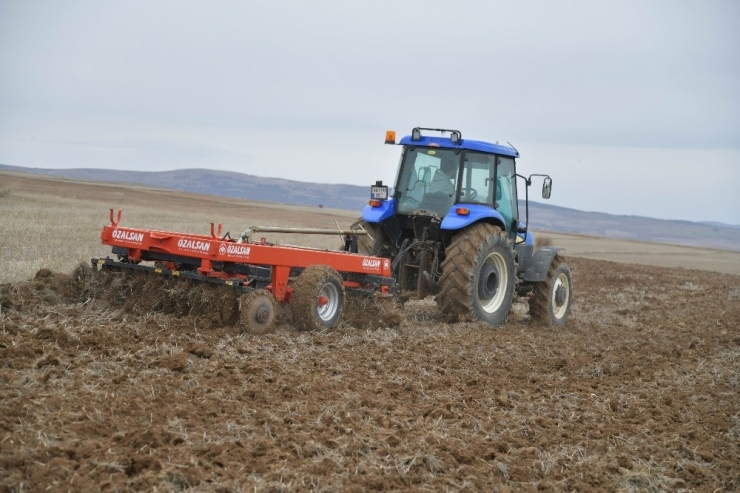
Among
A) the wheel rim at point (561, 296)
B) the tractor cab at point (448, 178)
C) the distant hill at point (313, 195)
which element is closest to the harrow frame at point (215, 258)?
the tractor cab at point (448, 178)

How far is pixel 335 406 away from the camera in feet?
Answer: 17.5

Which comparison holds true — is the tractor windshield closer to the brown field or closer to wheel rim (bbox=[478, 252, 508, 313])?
wheel rim (bbox=[478, 252, 508, 313])

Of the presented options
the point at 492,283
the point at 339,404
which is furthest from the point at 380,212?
the point at 339,404

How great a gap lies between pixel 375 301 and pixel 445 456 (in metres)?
4.39

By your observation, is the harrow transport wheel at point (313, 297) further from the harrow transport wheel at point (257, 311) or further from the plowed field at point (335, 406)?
the harrow transport wheel at point (257, 311)

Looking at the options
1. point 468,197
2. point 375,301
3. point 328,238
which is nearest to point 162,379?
point 375,301

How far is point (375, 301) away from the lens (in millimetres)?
8906

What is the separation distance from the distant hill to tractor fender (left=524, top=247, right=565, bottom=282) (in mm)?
121720

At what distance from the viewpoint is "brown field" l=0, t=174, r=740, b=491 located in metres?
4.12

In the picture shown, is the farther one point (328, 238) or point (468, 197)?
point (328, 238)

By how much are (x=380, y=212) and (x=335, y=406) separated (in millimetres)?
4717

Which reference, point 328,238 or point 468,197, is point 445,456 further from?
Answer: point 328,238

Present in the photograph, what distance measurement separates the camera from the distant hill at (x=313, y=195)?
13462cm

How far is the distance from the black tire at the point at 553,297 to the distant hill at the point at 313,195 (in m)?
121
